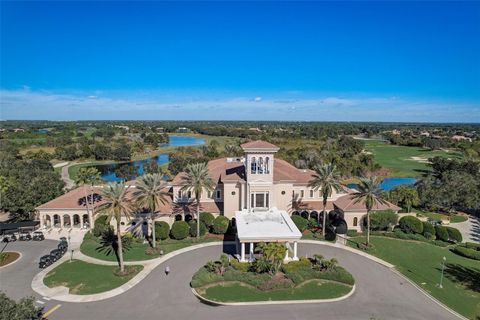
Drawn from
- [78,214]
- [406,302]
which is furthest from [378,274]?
[78,214]

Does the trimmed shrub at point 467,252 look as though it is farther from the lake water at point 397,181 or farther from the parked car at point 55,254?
the lake water at point 397,181

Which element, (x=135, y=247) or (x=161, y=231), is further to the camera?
(x=161, y=231)

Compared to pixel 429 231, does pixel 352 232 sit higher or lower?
lower

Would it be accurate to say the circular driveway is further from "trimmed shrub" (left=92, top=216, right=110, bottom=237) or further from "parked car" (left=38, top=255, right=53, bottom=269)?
"trimmed shrub" (left=92, top=216, right=110, bottom=237)

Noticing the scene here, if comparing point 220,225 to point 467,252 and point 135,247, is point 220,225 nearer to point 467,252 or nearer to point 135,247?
point 135,247

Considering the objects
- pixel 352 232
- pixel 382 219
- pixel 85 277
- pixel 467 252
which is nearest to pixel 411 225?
pixel 382 219

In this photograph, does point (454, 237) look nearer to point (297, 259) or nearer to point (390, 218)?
point (390, 218)
